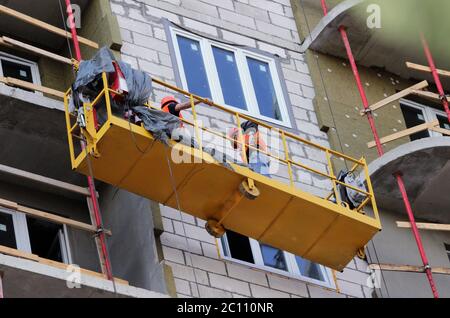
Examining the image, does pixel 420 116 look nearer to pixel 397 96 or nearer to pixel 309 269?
pixel 397 96

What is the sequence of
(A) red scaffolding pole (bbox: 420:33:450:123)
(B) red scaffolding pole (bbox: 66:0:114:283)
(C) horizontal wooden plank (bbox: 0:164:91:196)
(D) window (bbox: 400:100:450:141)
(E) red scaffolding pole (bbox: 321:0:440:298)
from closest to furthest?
(B) red scaffolding pole (bbox: 66:0:114:283) < (C) horizontal wooden plank (bbox: 0:164:91:196) < (E) red scaffolding pole (bbox: 321:0:440:298) < (A) red scaffolding pole (bbox: 420:33:450:123) < (D) window (bbox: 400:100:450:141)

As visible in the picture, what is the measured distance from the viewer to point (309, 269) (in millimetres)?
22172

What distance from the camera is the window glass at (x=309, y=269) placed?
22.1 meters

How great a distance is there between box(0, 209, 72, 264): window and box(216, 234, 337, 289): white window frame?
2166 millimetres

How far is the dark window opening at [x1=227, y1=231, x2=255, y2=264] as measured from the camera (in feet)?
70.3

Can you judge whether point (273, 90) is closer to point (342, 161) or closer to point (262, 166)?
point (342, 161)

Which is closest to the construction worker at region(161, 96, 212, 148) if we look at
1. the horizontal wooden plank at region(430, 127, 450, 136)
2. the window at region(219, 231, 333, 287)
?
the window at region(219, 231, 333, 287)

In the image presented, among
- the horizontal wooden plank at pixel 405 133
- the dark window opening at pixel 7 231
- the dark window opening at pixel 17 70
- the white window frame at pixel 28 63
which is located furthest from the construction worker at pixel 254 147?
the dark window opening at pixel 17 70

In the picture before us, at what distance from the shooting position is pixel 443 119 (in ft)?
87.4

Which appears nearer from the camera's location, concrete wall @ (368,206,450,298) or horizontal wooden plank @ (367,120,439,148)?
concrete wall @ (368,206,450,298)

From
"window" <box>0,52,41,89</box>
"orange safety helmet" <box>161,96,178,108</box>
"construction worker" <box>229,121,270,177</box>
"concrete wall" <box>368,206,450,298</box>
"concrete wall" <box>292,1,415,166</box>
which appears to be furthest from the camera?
"concrete wall" <box>292,1,415,166</box>

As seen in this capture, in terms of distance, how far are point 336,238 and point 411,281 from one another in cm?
240

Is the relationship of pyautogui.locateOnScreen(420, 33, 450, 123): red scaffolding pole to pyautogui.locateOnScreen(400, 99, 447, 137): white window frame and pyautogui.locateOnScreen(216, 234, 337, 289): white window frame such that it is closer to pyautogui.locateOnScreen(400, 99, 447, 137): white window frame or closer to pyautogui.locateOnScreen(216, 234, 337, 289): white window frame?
pyautogui.locateOnScreen(400, 99, 447, 137): white window frame
